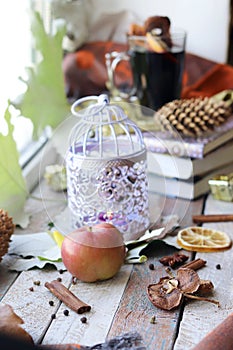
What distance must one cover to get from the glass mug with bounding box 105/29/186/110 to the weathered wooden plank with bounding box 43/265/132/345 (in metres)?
0.51

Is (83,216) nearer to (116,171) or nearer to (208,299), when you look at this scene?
(116,171)

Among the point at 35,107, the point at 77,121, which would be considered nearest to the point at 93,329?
the point at 77,121

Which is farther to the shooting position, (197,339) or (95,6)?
(95,6)

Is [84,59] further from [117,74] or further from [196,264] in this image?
[196,264]

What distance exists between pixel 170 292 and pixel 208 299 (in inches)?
2.0

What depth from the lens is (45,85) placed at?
4.53ft

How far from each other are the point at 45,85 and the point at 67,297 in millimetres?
602

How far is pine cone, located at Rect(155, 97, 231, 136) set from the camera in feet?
3.96

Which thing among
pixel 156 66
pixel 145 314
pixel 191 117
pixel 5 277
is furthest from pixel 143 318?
pixel 156 66

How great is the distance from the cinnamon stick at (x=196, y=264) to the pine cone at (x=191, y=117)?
0.98 feet

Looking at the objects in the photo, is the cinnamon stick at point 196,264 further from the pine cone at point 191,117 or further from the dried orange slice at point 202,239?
the pine cone at point 191,117

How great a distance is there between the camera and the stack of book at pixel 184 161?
3.83ft

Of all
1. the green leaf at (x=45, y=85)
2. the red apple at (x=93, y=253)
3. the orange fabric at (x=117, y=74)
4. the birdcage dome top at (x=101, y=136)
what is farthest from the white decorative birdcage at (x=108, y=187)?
the orange fabric at (x=117, y=74)

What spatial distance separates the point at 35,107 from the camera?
A: 1.33m
